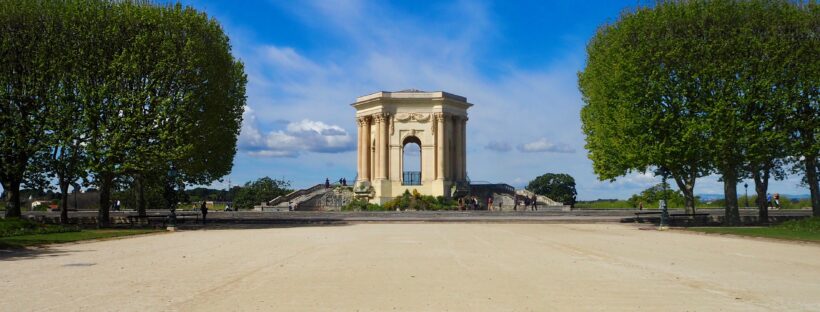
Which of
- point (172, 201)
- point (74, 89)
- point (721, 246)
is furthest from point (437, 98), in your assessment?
point (721, 246)

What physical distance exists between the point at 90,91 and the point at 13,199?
665 centimetres

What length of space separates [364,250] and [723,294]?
11.2 m

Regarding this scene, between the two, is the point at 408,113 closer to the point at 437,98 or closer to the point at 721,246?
the point at 437,98

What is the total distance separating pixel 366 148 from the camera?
73062 mm

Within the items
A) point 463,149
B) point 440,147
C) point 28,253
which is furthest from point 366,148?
point 28,253

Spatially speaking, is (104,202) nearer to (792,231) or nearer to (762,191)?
(792,231)

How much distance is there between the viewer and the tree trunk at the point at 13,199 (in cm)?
3284

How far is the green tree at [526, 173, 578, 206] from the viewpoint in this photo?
319 feet

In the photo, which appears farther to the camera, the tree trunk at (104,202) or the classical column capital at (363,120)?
the classical column capital at (363,120)

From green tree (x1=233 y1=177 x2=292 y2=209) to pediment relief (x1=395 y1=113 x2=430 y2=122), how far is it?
74.7ft

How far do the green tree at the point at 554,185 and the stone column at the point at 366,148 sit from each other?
1269 inches

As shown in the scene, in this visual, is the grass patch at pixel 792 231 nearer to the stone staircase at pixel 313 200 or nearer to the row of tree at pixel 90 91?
the row of tree at pixel 90 91

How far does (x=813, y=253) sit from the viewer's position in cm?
1919

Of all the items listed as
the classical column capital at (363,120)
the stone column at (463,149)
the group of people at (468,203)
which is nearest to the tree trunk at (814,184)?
the group of people at (468,203)
